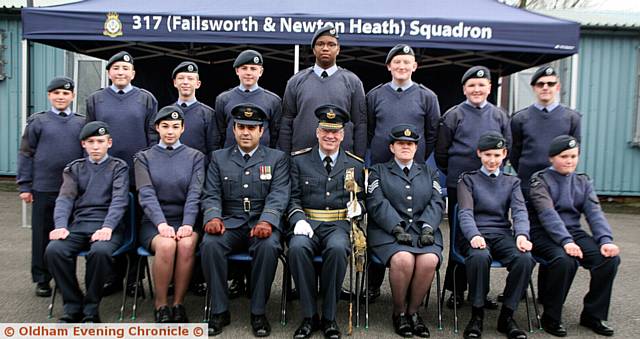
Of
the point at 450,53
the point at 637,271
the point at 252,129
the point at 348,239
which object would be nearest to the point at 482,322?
the point at 348,239

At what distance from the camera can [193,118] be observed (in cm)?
447

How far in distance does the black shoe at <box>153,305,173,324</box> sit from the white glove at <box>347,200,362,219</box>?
54.0 inches

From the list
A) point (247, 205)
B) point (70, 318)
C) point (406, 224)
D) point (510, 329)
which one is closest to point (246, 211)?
point (247, 205)

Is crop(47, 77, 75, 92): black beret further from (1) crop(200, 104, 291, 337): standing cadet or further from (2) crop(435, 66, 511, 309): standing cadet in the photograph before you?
(2) crop(435, 66, 511, 309): standing cadet

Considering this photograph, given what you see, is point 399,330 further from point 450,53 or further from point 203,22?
point 450,53

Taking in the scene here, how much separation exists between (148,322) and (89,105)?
5.60 feet

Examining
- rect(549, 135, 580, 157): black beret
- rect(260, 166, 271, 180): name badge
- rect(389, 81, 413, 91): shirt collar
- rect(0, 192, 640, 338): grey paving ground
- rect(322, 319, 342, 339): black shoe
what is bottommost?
rect(0, 192, 640, 338): grey paving ground

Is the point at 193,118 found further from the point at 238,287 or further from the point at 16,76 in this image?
the point at 16,76

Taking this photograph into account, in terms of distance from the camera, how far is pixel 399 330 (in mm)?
3688

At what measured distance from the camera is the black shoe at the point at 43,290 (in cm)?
432

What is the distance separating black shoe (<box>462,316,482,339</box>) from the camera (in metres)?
3.67

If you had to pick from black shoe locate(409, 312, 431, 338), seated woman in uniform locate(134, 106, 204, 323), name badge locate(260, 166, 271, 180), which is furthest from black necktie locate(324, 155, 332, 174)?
black shoe locate(409, 312, 431, 338)

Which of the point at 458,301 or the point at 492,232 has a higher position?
the point at 492,232

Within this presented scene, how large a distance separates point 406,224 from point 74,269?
7.30 ft
